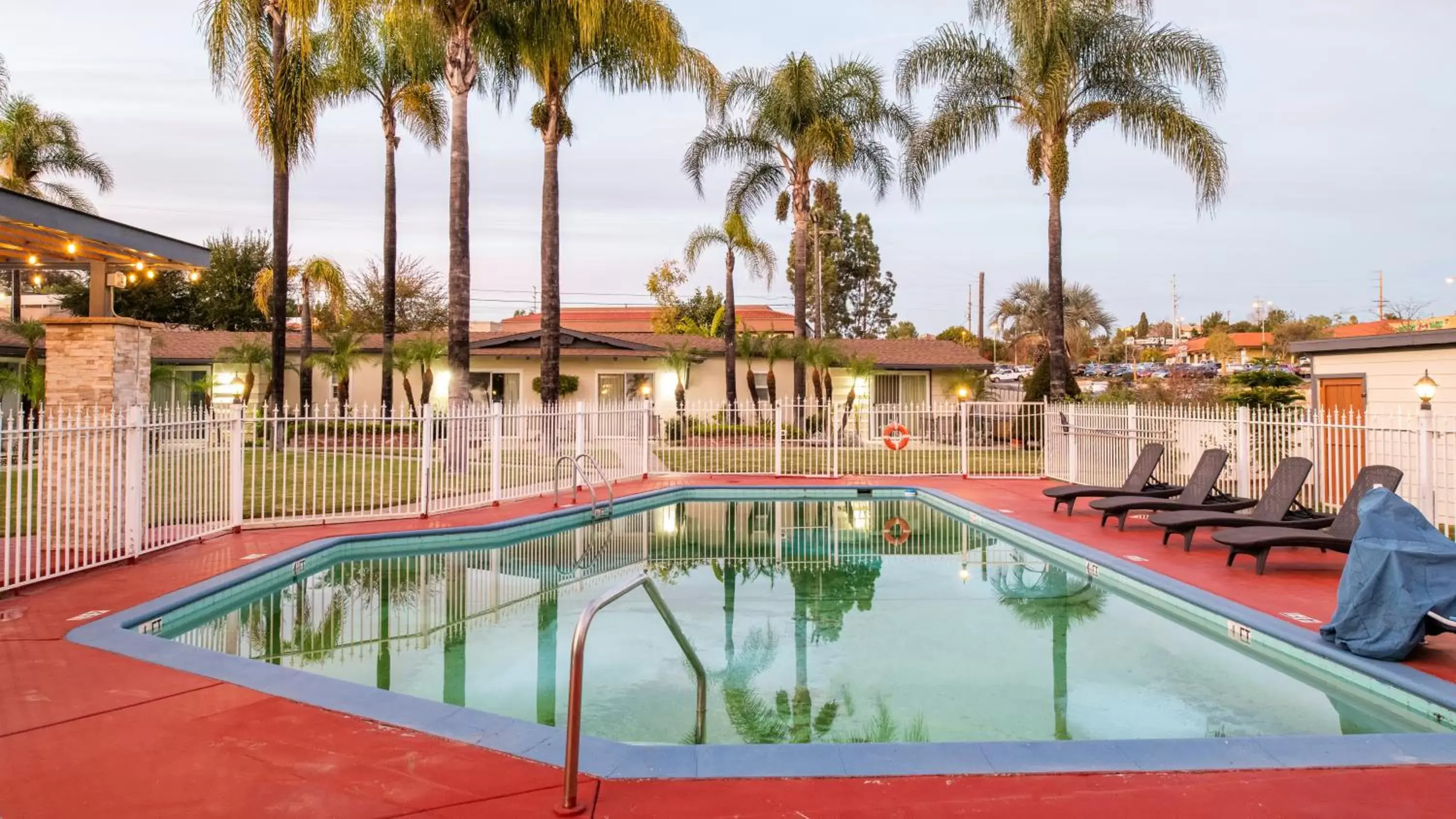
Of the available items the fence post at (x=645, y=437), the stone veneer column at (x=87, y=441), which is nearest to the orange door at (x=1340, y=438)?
the fence post at (x=645, y=437)

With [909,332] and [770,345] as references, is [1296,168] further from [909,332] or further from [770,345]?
[909,332]

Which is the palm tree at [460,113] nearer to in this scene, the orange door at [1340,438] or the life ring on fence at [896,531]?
the life ring on fence at [896,531]

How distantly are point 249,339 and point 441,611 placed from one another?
27256 mm

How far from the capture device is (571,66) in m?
20.8

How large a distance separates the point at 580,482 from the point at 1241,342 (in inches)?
3696

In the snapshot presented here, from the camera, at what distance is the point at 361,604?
8.65 meters

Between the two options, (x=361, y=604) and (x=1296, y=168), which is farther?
(x=1296, y=168)

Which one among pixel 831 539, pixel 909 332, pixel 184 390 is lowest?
pixel 831 539

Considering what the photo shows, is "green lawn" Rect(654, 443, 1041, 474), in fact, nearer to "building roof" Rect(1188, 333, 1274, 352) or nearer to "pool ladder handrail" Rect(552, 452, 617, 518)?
"pool ladder handrail" Rect(552, 452, 617, 518)

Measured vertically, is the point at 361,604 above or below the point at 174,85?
below

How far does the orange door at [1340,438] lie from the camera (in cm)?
1259

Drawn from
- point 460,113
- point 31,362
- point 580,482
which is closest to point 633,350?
point 460,113

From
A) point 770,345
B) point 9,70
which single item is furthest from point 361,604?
point 9,70

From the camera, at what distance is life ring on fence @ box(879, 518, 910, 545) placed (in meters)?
12.8
